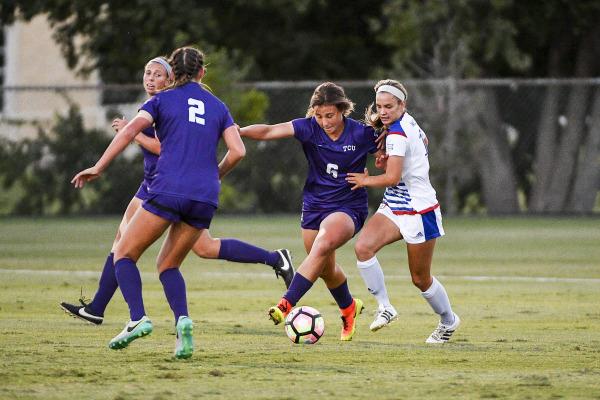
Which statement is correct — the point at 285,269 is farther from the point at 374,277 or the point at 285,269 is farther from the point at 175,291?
the point at 175,291

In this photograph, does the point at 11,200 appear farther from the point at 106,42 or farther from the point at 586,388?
the point at 586,388

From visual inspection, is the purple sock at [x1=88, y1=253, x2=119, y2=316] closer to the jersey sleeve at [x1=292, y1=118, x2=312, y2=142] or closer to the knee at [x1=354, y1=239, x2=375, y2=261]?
the jersey sleeve at [x1=292, y1=118, x2=312, y2=142]

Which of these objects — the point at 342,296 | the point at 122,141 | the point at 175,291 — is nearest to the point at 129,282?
the point at 175,291

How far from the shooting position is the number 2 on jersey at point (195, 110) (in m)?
8.04

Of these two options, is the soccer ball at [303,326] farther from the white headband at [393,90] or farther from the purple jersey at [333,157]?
the white headband at [393,90]

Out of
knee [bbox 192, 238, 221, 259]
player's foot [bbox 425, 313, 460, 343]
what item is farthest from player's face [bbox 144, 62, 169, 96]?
player's foot [bbox 425, 313, 460, 343]

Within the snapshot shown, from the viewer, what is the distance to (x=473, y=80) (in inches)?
985

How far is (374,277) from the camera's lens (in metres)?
9.59

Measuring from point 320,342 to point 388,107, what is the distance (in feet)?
5.44

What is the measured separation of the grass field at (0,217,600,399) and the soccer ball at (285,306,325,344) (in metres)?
0.11

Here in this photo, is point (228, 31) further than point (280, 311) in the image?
Yes

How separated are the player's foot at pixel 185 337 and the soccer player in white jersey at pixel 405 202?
1.75 meters

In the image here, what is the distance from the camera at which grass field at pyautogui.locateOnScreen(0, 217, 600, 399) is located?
6984 millimetres

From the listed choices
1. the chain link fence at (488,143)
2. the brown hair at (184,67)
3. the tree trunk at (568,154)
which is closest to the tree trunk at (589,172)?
the chain link fence at (488,143)
